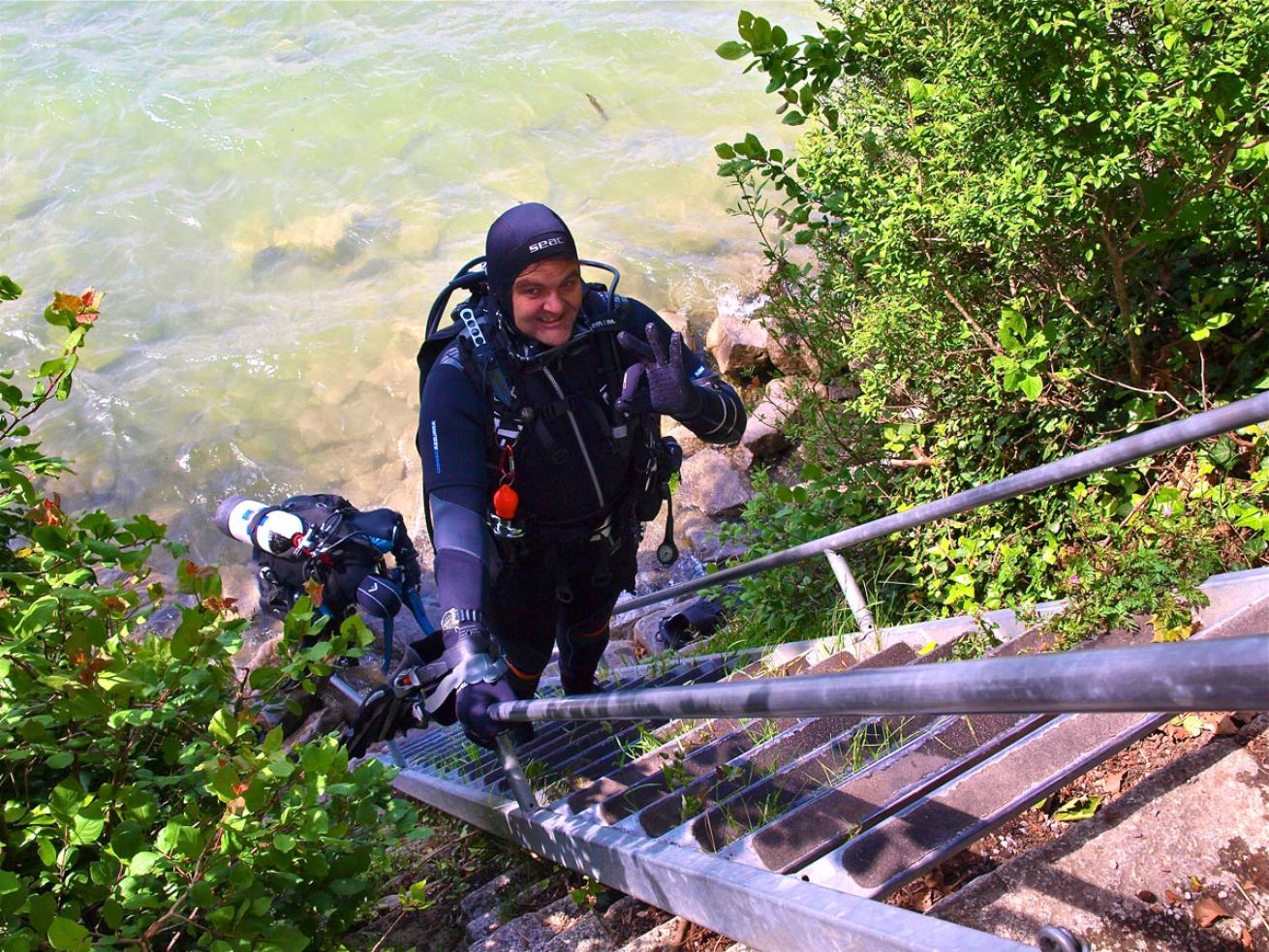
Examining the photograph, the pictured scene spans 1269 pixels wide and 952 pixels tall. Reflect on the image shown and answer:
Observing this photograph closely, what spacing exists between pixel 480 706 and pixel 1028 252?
2.34m

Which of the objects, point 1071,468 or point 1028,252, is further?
point 1028,252

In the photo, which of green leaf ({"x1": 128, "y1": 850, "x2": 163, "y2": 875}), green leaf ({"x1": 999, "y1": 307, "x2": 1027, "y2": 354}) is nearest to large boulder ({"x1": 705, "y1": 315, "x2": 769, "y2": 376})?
green leaf ({"x1": 999, "y1": 307, "x2": 1027, "y2": 354})

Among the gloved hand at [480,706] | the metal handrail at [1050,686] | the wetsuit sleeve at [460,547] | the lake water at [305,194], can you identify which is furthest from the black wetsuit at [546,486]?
the lake water at [305,194]

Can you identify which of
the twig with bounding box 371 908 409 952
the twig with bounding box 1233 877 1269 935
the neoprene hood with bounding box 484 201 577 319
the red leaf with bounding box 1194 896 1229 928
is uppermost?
the neoprene hood with bounding box 484 201 577 319

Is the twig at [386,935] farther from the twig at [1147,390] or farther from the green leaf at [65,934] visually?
the twig at [1147,390]

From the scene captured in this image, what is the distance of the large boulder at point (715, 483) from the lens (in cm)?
786

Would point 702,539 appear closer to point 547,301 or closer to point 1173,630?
point 547,301

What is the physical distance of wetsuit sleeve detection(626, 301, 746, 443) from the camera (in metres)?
3.73

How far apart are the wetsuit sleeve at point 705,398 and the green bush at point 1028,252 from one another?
2.41 feet

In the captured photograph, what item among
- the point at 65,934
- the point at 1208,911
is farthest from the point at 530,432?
the point at 1208,911

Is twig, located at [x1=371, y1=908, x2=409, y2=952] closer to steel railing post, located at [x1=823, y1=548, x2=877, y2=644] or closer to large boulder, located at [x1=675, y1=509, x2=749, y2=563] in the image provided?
steel railing post, located at [x1=823, y1=548, x2=877, y2=644]

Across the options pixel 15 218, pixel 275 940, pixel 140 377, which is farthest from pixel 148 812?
pixel 15 218

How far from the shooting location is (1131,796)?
2.46m

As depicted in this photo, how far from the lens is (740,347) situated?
29.1ft
